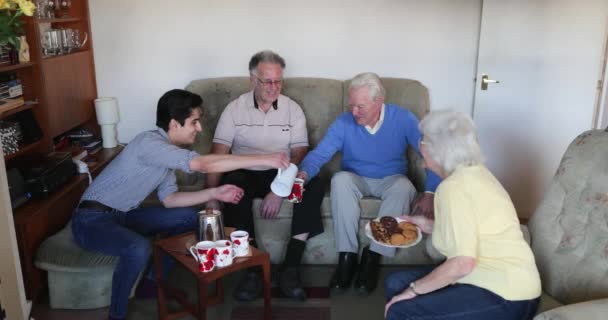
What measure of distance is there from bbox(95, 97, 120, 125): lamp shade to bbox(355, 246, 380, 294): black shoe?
5.94ft

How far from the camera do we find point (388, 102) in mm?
3328

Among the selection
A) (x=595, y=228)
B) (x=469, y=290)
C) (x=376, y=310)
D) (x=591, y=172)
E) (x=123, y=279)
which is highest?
(x=591, y=172)

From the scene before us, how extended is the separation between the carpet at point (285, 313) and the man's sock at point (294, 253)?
26cm

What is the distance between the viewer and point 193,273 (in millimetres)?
2035

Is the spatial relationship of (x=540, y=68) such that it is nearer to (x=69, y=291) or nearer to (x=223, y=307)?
(x=223, y=307)

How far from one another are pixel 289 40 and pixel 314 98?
19.4 inches

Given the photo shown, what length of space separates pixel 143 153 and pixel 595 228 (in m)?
1.77

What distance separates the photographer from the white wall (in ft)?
11.6

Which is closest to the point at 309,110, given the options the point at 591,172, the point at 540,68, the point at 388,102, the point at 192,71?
the point at 388,102

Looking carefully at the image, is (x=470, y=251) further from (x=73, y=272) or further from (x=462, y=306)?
(x=73, y=272)

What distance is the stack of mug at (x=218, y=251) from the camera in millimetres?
2020

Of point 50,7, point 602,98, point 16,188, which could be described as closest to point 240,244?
point 16,188

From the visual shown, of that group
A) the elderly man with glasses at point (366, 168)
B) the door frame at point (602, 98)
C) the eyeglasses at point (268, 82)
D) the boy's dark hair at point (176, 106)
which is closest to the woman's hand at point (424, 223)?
the elderly man with glasses at point (366, 168)

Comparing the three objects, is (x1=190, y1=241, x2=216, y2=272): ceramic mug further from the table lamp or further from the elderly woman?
the table lamp
